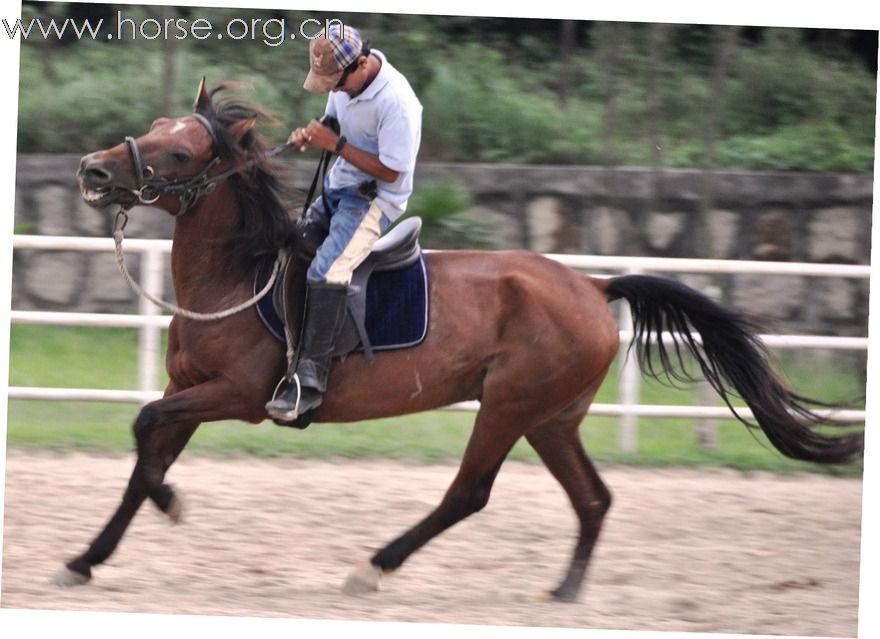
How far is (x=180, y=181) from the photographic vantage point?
15.3 feet

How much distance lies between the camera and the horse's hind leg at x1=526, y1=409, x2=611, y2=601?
16.9ft

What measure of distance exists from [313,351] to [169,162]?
97cm

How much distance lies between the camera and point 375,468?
6.96 meters

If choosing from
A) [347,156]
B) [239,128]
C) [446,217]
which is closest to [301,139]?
[347,156]

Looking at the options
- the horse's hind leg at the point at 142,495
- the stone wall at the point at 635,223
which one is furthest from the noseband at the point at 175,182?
the stone wall at the point at 635,223

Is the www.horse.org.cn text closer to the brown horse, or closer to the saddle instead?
the brown horse

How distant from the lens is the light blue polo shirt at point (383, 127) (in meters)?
4.62

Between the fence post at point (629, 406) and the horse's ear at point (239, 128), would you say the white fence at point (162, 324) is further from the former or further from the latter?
the horse's ear at point (239, 128)

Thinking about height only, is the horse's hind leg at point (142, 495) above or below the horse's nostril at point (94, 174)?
below

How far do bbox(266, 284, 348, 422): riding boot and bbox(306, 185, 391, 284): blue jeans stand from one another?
53mm

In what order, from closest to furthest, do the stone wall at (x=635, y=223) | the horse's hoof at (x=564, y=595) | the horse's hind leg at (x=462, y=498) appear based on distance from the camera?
the horse's hind leg at (x=462, y=498)
the horse's hoof at (x=564, y=595)
the stone wall at (x=635, y=223)

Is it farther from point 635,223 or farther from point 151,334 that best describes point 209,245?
point 635,223

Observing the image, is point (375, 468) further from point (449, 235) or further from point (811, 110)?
point (811, 110)

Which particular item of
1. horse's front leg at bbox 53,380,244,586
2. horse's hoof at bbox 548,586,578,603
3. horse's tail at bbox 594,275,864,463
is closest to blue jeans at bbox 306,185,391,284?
horse's front leg at bbox 53,380,244,586
